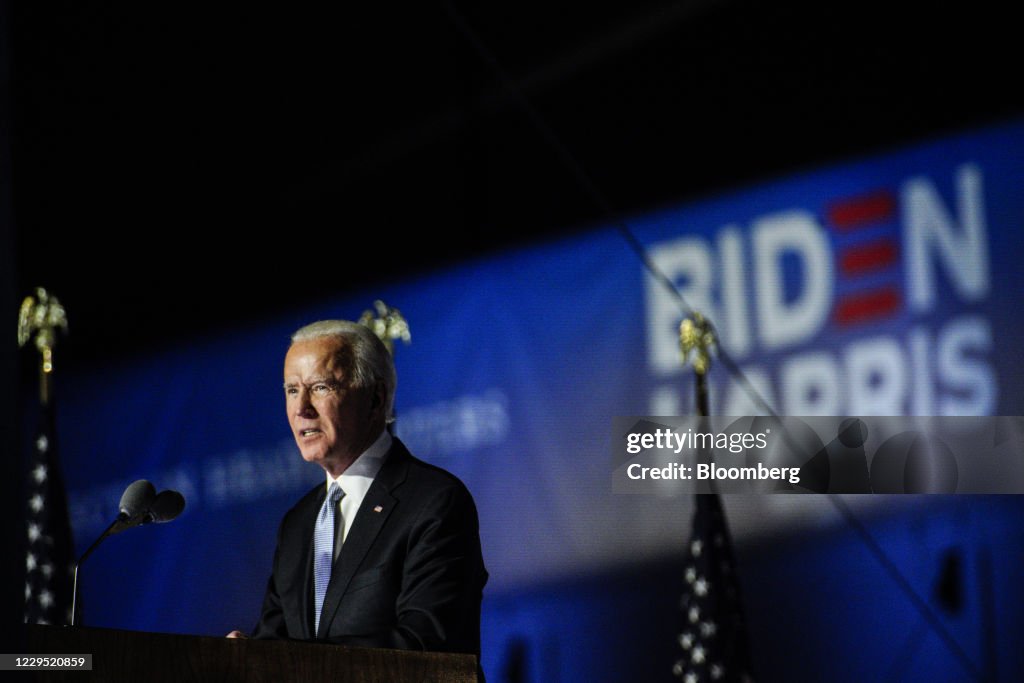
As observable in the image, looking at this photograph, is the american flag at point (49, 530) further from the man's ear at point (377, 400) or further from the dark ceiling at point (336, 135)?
the man's ear at point (377, 400)

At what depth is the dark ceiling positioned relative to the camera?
15.4ft

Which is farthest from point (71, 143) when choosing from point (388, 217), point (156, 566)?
point (156, 566)

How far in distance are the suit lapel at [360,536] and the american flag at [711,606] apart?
1439 mm

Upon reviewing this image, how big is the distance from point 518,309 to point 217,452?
1451 millimetres

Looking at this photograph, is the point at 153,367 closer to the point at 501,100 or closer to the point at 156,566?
the point at 156,566

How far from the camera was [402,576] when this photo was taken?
2.96m

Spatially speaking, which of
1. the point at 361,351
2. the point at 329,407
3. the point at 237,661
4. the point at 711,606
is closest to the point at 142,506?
the point at 237,661

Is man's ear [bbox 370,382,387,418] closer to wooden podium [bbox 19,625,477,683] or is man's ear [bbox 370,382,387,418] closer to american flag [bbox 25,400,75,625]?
wooden podium [bbox 19,625,477,683]

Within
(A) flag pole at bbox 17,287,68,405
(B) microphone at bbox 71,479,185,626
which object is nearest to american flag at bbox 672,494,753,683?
(B) microphone at bbox 71,479,185,626

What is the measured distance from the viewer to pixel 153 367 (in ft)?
18.0

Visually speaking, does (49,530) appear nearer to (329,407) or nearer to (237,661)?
(329,407)

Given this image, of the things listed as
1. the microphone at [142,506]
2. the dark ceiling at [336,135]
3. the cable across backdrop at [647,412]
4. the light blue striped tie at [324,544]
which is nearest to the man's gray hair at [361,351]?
the light blue striped tie at [324,544]

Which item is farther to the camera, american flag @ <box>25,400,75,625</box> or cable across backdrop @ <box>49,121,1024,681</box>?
american flag @ <box>25,400,75,625</box>

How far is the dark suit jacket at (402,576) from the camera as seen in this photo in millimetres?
2795
